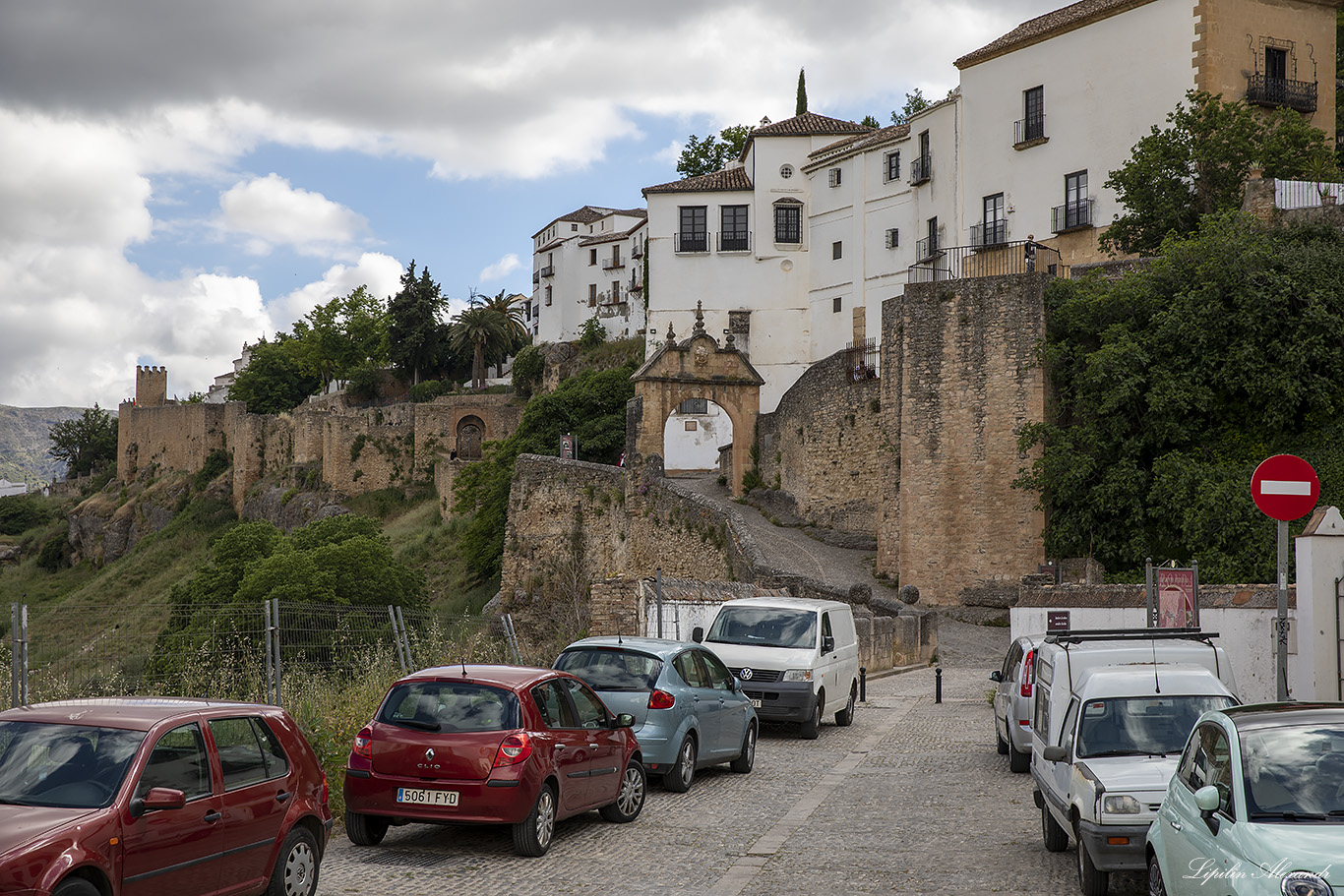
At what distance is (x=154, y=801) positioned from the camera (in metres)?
6.47

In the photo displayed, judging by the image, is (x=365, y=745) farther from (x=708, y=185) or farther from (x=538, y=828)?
(x=708, y=185)

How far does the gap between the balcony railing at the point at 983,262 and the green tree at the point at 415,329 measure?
4624cm

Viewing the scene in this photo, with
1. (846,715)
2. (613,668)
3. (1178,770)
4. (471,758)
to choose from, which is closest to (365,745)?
(471,758)

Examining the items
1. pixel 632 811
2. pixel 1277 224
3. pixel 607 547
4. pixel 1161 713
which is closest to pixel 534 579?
pixel 607 547

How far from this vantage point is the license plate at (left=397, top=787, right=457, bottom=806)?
353 inches

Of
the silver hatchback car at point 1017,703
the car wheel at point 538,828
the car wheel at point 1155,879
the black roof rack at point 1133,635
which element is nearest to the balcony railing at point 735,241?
the silver hatchback car at point 1017,703

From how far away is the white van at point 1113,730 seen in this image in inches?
310

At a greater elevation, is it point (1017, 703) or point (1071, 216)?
point (1071, 216)

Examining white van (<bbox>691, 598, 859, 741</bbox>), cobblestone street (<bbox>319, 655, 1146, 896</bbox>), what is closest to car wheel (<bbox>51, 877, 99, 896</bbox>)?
cobblestone street (<bbox>319, 655, 1146, 896</bbox>)

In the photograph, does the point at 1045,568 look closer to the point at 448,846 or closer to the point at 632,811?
the point at 632,811

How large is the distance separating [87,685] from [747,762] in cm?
674

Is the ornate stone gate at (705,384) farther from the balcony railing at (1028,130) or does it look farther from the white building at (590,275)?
the white building at (590,275)

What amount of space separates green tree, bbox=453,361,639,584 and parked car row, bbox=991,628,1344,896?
127 ft

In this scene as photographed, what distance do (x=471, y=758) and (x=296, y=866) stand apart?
5.49 feet
